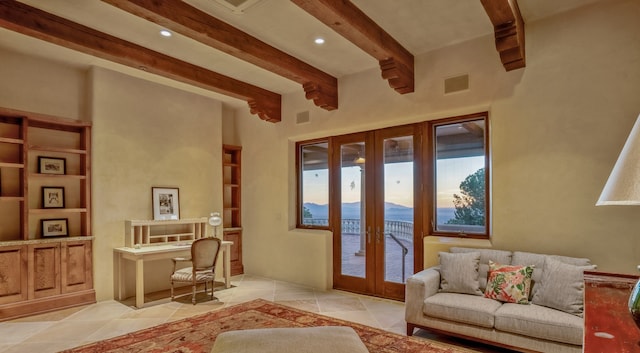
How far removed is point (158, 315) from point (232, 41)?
3.29 meters

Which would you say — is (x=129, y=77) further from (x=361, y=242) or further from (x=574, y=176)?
(x=574, y=176)

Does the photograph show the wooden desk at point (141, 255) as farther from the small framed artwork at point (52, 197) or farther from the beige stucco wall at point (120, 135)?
the small framed artwork at point (52, 197)

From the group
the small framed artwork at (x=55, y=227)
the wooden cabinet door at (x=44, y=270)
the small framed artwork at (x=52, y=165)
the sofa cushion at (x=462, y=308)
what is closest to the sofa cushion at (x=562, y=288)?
the sofa cushion at (x=462, y=308)

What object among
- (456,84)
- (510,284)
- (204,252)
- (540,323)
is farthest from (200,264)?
(456,84)

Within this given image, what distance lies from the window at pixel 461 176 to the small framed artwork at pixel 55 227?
4836 millimetres

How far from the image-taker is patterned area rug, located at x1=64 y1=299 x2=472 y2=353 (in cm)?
324

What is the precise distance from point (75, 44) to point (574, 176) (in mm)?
5233

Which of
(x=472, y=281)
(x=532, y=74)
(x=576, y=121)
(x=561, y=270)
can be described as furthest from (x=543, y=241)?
(x=532, y=74)

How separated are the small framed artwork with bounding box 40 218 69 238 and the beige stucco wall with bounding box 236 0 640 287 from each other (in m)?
4.46

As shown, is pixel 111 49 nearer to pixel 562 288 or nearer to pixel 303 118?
pixel 303 118

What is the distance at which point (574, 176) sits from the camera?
3.57m

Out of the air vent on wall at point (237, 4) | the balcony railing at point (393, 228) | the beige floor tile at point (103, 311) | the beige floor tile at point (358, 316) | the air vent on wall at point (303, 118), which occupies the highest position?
Result: the air vent on wall at point (237, 4)

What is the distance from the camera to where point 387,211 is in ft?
16.4

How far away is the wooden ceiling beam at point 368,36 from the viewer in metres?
3.12
